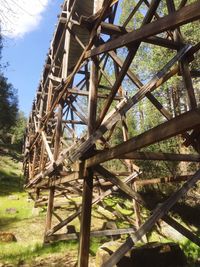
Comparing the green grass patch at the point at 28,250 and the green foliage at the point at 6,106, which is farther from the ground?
the green foliage at the point at 6,106

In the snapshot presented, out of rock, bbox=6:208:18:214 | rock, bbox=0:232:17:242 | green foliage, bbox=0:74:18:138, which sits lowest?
rock, bbox=0:232:17:242

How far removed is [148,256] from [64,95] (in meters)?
4.43

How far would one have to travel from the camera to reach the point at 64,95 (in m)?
7.47

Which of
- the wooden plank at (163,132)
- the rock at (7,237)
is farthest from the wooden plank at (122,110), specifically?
the rock at (7,237)

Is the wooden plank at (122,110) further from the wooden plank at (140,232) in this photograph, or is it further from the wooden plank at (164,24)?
the wooden plank at (140,232)

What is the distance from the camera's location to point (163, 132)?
2820 mm

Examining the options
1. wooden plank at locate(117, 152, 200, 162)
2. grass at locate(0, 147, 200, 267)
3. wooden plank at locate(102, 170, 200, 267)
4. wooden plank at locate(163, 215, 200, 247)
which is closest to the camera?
wooden plank at locate(102, 170, 200, 267)

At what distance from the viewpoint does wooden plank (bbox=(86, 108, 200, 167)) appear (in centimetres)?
248

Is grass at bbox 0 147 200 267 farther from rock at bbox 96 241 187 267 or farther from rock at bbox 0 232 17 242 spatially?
rock at bbox 96 241 187 267

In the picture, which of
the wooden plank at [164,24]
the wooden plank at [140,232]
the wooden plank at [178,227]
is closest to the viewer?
the wooden plank at [164,24]

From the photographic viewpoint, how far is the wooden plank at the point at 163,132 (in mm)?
2484

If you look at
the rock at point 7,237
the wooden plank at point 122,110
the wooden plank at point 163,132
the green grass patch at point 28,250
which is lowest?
the green grass patch at point 28,250

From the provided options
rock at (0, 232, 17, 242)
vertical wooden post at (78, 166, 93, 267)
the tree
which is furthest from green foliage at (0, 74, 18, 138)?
vertical wooden post at (78, 166, 93, 267)

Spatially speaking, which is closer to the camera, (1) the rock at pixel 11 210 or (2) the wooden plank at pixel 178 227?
(2) the wooden plank at pixel 178 227
